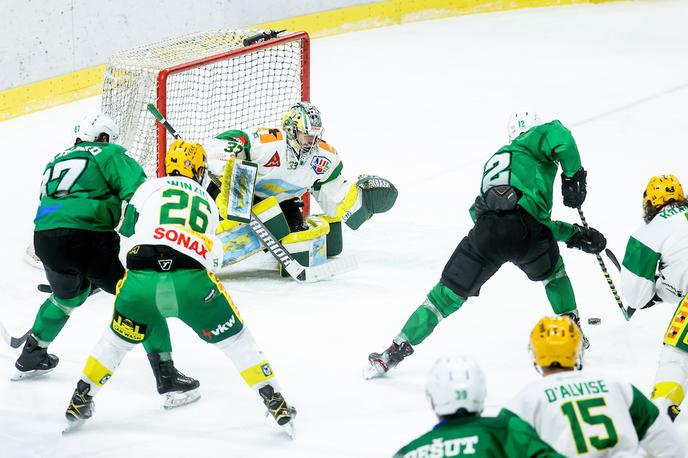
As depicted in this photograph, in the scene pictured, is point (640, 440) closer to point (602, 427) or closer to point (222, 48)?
point (602, 427)

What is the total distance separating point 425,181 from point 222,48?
5.26 ft

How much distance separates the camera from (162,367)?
4.48 metres

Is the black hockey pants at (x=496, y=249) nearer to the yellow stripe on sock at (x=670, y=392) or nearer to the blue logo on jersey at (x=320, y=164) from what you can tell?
the yellow stripe on sock at (x=670, y=392)

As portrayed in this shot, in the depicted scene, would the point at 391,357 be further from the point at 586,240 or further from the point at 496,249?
the point at 586,240

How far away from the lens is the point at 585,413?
2.95m

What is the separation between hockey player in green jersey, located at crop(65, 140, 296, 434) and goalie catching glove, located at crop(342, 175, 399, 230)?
1895 millimetres

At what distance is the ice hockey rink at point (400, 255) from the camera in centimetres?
441

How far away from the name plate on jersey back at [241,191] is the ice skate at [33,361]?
3.99 feet

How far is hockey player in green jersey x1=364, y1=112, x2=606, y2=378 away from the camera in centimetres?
462

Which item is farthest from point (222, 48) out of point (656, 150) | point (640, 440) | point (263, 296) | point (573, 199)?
point (640, 440)

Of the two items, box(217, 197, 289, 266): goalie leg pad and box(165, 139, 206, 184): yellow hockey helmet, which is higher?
box(165, 139, 206, 184): yellow hockey helmet

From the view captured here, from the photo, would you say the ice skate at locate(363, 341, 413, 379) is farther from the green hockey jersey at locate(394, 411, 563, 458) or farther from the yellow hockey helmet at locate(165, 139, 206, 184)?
the green hockey jersey at locate(394, 411, 563, 458)

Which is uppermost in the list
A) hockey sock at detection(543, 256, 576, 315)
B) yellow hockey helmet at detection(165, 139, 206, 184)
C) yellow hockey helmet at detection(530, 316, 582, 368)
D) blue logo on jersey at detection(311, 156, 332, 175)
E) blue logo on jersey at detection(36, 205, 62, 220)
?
yellow hockey helmet at detection(165, 139, 206, 184)

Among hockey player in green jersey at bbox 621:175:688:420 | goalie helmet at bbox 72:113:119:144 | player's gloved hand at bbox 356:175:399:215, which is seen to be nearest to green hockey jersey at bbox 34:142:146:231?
goalie helmet at bbox 72:113:119:144
